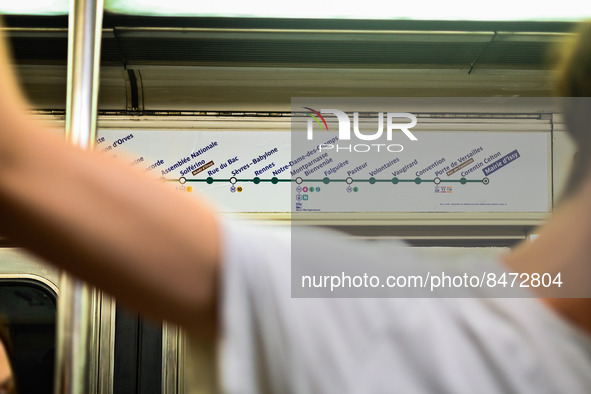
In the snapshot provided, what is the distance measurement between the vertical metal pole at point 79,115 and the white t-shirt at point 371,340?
189cm

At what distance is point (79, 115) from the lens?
2133mm

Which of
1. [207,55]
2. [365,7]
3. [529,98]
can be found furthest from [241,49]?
[529,98]

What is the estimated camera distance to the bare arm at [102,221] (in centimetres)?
26

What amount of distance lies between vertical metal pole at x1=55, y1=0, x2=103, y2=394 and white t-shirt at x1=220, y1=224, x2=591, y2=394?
6.22 feet

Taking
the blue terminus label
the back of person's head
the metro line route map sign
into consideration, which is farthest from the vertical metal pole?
the blue terminus label

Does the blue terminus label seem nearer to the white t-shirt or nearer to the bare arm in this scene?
the white t-shirt

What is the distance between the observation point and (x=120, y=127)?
9.70 feet

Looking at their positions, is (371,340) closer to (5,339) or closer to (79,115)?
(79,115)

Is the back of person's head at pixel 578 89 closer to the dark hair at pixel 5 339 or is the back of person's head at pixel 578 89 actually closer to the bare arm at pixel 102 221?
the bare arm at pixel 102 221

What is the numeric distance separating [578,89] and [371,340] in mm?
300

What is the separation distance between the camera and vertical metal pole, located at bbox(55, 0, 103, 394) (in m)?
2.08

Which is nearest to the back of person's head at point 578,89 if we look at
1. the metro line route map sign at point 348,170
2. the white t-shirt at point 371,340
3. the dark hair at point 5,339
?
the white t-shirt at point 371,340

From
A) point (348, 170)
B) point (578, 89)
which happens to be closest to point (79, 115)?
point (348, 170)

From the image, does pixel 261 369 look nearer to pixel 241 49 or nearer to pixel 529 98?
pixel 241 49
